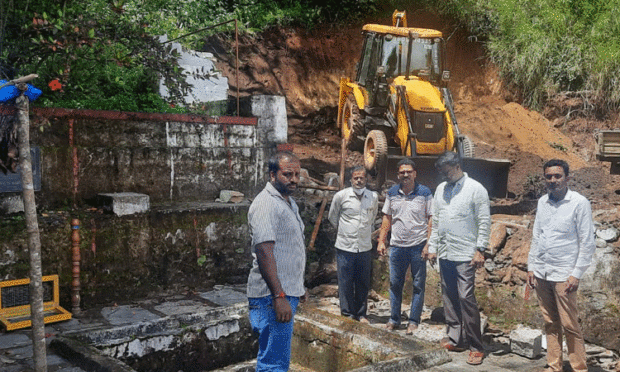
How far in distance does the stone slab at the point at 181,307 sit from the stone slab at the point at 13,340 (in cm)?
165

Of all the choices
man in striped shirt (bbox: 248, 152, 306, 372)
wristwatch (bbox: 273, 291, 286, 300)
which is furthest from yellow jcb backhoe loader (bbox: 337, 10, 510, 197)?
wristwatch (bbox: 273, 291, 286, 300)

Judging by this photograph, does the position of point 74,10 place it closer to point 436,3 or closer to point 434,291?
point 434,291

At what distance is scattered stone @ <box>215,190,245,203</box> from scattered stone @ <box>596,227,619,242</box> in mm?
5052

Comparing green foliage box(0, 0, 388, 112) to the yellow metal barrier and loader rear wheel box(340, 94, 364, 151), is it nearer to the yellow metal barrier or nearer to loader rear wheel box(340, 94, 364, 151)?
the yellow metal barrier

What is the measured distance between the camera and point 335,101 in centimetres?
1633

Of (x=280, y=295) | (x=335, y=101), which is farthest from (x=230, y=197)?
(x=335, y=101)

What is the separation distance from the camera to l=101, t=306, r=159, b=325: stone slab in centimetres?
683

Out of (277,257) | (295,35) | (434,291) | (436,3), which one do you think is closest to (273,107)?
(434,291)

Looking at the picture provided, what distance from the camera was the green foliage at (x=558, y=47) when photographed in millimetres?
15156

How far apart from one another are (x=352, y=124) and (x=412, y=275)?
6117 millimetres

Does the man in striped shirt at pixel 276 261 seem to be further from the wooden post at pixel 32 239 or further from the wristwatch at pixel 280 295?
the wooden post at pixel 32 239

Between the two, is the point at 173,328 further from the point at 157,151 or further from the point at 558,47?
the point at 558,47

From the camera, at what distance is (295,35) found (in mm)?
16531

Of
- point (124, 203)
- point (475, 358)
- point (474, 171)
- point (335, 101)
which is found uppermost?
point (335, 101)
